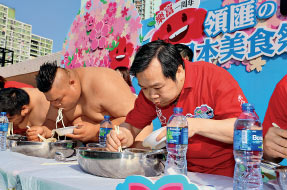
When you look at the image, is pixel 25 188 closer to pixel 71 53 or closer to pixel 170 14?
pixel 170 14

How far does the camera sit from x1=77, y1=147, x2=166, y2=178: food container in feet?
3.25

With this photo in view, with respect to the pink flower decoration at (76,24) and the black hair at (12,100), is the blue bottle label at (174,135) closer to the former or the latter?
the black hair at (12,100)

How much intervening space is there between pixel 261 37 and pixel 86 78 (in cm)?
156

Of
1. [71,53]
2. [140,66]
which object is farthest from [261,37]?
[71,53]

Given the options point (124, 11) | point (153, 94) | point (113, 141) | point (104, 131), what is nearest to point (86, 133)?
point (104, 131)

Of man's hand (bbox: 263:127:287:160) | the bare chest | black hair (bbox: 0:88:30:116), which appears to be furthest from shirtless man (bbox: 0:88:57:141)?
man's hand (bbox: 263:127:287:160)

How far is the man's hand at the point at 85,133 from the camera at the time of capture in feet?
6.03

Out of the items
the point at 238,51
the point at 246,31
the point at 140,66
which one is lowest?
the point at 140,66

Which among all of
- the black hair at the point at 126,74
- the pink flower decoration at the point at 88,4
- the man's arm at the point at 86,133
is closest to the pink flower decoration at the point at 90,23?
the pink flower decoration at the point at 88,4

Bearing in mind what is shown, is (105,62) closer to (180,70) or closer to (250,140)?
(180,70)

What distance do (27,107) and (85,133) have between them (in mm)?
956

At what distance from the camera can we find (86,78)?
2.20 meters

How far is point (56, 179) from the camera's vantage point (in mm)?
975

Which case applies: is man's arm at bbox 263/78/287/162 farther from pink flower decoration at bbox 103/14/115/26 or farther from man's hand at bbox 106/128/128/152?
pink flower decoration at bbox 103/14/115/26
